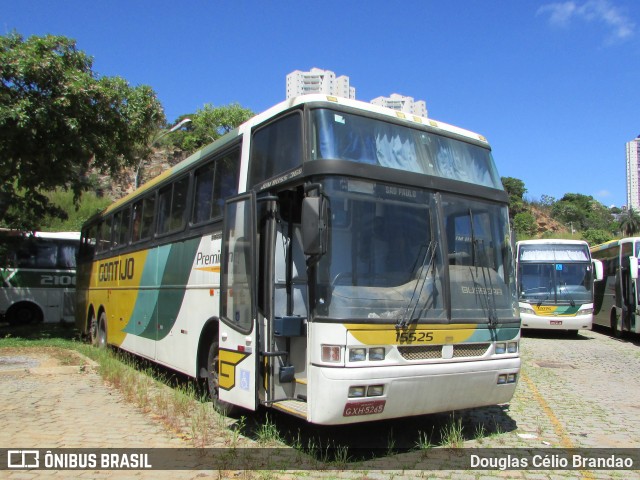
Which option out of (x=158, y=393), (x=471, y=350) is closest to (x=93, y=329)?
(x=158, y=393)

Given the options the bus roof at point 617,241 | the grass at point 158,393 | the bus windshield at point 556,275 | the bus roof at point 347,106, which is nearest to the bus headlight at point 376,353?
the grass at point 158,393

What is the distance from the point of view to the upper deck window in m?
5.75

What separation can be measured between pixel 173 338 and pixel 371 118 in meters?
4.84

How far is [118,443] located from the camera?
6.07 metres

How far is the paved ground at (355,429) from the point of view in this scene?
5289 mm

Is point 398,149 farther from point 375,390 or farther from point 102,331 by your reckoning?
point 102,331

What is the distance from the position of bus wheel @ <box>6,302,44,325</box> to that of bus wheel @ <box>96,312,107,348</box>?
916cm

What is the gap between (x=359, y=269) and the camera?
18.0 feet

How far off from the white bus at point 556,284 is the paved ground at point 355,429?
24.7 feet

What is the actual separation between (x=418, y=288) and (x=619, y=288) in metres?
16.6

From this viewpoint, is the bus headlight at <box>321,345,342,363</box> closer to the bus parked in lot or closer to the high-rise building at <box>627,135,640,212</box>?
the bus parked in lot

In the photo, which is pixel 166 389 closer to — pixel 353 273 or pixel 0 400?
pixel 0 400

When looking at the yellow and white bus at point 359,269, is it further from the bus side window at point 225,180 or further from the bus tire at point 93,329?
the bus tire at point 93,329

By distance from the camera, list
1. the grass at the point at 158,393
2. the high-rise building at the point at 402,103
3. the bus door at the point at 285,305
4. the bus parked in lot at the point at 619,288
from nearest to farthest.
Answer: the bus door at the point at 285,305 < the grass at the point at 158,393 < the high-rise building at the point at 402,103 < the bus parked in lot at the point at 619,288
